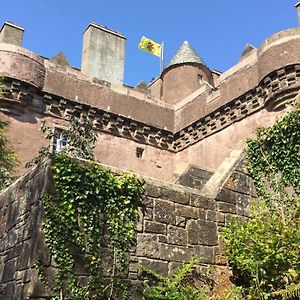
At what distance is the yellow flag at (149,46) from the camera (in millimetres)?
24875

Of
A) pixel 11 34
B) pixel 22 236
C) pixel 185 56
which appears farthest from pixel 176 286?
pixel 185 56

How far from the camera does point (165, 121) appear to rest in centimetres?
1634

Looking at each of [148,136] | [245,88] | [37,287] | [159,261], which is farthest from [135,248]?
[148,136]

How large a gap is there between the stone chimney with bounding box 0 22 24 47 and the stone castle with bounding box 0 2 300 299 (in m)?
0.04

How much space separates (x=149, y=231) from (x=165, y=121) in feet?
35.6

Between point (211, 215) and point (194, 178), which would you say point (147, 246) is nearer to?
Result: point (211, 215)

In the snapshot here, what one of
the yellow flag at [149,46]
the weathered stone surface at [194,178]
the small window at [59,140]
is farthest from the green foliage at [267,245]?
the yellow flag at [149,46]

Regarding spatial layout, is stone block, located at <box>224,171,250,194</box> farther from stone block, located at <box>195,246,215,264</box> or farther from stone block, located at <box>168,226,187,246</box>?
stone block, located at <box>168,226,187,246</box>

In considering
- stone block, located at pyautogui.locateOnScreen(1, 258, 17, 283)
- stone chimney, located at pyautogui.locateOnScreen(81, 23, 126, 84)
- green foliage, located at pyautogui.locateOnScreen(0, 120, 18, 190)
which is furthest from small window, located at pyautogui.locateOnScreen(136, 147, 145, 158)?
stone block, located at pyautogui.locateOnScreen(1, 258, 17, 283)

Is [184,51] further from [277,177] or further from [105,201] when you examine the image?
[105,201]

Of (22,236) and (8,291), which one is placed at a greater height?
(22,236)

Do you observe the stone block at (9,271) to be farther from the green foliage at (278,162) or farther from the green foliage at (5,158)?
the green foliage at (5,158)

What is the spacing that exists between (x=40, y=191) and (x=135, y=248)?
1.38 metres

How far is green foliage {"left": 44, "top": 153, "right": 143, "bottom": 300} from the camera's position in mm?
4891
